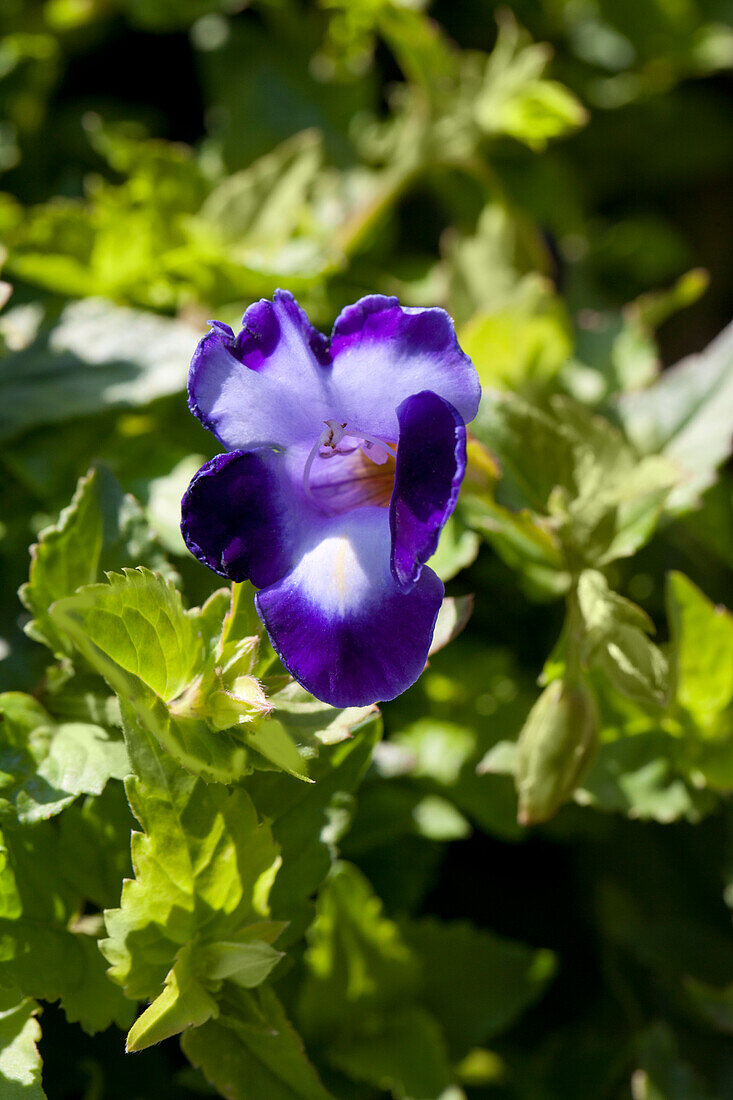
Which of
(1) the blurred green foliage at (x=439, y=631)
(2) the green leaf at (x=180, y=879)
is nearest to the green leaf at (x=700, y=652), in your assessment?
(1) the blurred green foliage at (x=439, y=631)

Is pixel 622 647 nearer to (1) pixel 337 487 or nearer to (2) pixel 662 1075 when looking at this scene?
(1) pixel 337 487

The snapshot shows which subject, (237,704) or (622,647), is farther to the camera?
(622,647)

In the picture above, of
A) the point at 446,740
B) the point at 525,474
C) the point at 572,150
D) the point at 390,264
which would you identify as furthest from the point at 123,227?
the point at 572,150

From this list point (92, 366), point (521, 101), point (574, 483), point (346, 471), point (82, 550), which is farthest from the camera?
point (521, 101)

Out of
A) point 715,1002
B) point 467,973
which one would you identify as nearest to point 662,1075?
point 715,1002

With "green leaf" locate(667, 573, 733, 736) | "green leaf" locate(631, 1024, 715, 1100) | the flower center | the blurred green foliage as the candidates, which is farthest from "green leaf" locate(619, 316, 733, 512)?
"green leaf" locate(631, 1024, 715, 1100)

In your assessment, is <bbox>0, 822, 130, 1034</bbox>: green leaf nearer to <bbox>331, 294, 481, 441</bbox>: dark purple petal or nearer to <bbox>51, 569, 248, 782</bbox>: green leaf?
<bbox>51, 569, 248, 782</bbox>: green leaf
